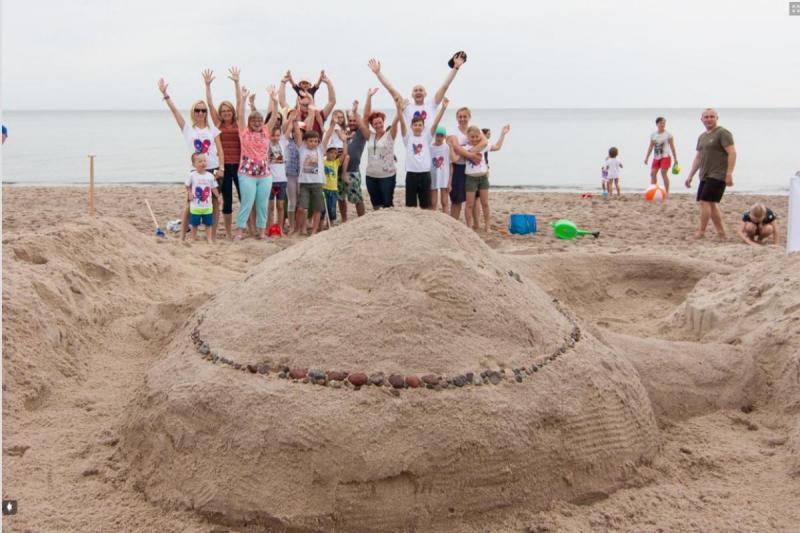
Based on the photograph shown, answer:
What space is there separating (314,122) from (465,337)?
5835 mm

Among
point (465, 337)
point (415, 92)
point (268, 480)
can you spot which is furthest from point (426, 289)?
point (415, 92)

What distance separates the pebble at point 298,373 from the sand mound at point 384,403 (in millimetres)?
29

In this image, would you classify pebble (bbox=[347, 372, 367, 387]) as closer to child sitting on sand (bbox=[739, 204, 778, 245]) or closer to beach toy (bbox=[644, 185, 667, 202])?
child sitting on sand (bbox=[739, 204, 778, 245])

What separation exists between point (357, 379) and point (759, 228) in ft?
23.6

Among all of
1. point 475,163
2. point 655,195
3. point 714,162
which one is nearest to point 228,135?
point 475,163

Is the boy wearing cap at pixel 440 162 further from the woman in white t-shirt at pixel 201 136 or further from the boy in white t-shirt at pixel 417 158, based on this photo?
the woman in white t-shirt at pixel 201 136

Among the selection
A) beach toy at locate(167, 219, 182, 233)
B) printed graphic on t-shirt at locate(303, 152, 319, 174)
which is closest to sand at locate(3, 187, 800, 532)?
printed graphic on t-shirt at locate(303, 152, 319, 174)

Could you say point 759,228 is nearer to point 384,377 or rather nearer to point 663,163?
point 663,163

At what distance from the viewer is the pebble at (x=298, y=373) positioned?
2992 mm

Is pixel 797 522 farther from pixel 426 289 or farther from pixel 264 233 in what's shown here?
pixel 264 233

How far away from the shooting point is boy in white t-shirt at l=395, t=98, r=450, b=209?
7.73 meters

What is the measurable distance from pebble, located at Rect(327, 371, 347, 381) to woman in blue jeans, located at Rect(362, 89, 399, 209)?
17.0 feet

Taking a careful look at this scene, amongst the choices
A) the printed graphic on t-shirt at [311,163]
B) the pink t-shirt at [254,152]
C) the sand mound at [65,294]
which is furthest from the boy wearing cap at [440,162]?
the sand mound at [65,294]

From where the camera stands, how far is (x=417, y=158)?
7.71 metres
